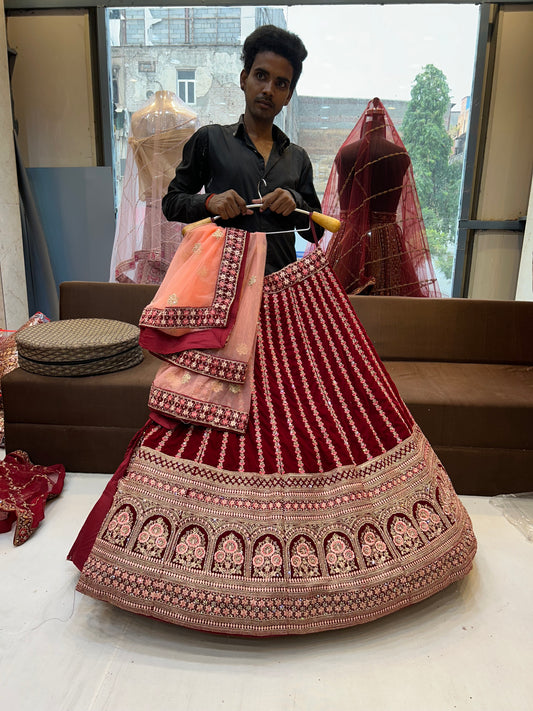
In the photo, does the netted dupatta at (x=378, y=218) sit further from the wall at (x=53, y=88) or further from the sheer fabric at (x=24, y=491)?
the wall at (x=53, y=88)

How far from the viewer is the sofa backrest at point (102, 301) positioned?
257 centimetres

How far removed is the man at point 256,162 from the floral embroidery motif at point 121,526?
780mm

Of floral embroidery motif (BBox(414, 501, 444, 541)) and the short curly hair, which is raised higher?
the short curly hair

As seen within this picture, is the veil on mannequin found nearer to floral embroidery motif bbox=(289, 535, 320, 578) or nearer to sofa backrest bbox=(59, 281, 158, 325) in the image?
sofa backrest bbox=(59, 281, 158, 325)

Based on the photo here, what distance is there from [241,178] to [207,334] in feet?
1.66

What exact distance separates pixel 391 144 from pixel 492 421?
1.58 metres

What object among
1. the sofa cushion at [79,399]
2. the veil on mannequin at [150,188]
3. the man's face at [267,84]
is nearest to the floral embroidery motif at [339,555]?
the sofa cushion at [79,399]

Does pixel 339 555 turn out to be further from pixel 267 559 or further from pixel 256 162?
pixel 256 162

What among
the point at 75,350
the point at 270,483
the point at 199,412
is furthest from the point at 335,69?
the point at 270,483

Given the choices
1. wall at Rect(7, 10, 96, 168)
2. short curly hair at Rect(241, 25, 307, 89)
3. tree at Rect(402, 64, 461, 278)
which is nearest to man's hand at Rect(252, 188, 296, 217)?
short curly hair at Rect(241, 25, 307, 89)

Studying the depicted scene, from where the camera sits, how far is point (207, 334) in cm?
141

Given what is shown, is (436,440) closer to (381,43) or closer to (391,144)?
(391,144)

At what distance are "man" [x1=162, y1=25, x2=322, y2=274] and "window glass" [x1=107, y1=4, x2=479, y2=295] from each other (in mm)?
1982

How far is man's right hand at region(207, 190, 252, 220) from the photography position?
144 centimetres
